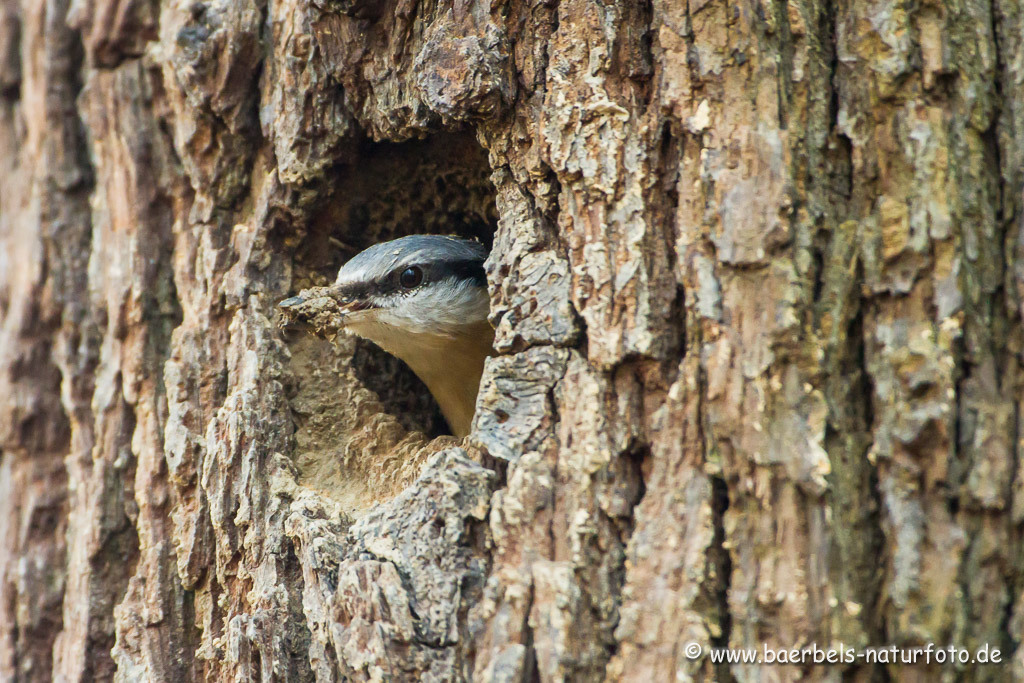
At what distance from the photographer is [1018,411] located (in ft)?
5.05

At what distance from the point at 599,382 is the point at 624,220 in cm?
35

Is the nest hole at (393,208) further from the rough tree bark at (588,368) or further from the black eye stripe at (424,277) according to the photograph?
the black eye stripe at (424,277)

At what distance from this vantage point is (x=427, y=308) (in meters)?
3.06

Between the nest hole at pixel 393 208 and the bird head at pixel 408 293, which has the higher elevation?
the nest hole at pixel 393 208

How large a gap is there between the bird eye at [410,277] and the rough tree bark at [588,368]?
314mm

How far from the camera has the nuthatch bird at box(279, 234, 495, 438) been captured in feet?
9.29

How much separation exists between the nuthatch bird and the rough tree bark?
183mm

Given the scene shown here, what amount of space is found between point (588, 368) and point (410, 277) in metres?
1.27

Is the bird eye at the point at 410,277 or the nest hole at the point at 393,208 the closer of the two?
the nest hole at the point at 393,208

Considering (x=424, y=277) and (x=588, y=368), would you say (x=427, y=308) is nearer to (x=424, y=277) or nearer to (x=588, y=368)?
(x=424, y=277)

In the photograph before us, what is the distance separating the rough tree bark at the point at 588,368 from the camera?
1.56 meters

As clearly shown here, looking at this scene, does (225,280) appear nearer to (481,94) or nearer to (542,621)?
(481,94)

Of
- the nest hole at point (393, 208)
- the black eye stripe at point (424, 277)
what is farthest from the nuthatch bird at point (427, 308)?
the nest hole at point (393, 208)

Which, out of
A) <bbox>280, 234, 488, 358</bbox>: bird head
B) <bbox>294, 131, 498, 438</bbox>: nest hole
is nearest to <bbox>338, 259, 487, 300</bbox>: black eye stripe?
<bbox>280, 234, 488, 358</bbox>: bird head
